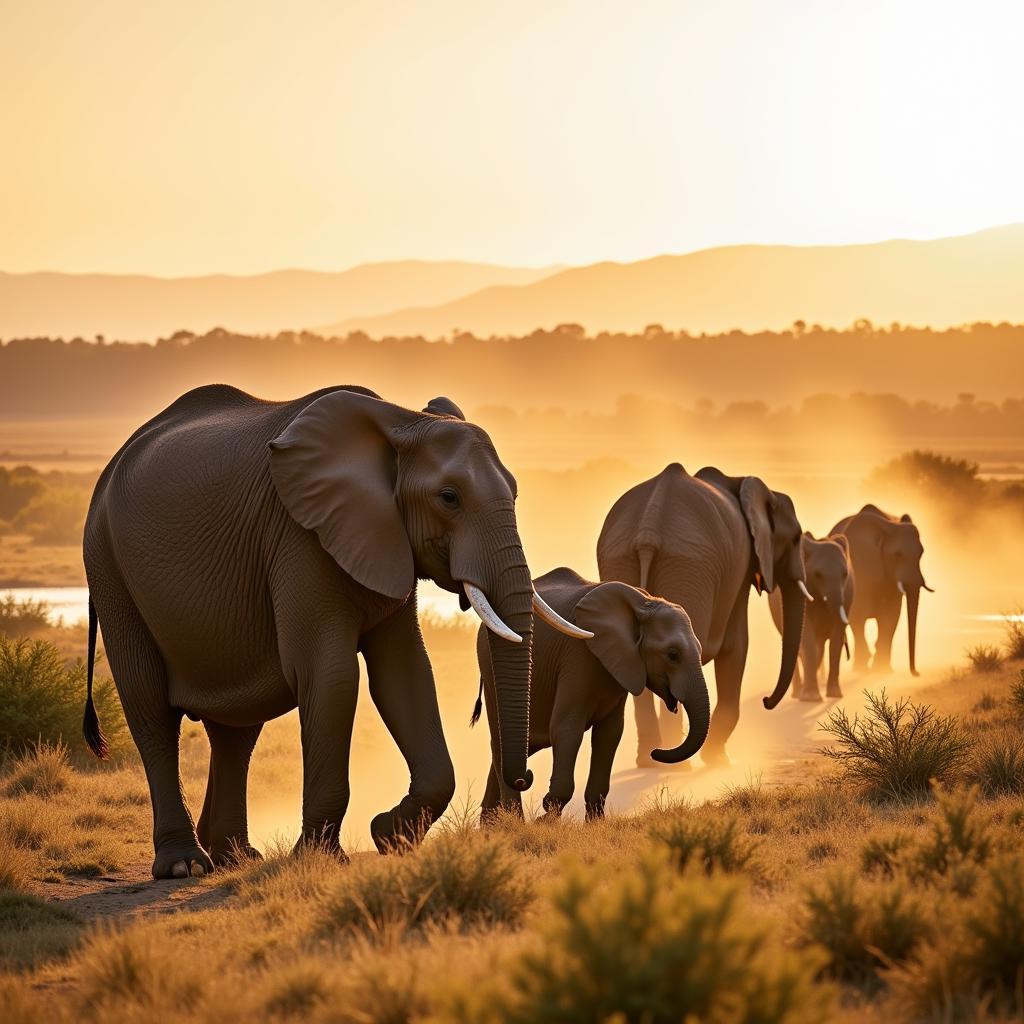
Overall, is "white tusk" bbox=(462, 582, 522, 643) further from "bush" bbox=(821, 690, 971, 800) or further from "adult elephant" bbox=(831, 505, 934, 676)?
"adult elephant" bbox=(831, 505, 934, 676)

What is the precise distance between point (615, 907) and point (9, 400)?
567 ft

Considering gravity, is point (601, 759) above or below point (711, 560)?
below

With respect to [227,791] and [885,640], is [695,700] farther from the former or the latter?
[885,640]

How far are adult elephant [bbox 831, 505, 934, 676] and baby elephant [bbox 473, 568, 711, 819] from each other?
14833mm

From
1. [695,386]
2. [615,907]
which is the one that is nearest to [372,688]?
[615,907]

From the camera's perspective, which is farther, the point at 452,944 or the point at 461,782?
the point at 461,782

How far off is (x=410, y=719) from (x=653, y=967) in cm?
502

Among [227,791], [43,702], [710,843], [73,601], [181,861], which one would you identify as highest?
[710,843]

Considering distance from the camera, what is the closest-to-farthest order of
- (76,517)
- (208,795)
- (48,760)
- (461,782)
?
1. (208,795)
2. (48,760)
3. (461,782)
4. (76,517)

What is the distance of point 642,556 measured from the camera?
16.1 meters

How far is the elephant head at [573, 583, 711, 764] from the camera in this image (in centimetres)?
1213

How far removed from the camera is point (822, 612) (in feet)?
76.7

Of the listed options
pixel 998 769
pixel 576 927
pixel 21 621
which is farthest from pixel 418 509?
pixel 21 621

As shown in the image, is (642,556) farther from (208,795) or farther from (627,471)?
(627,471)
